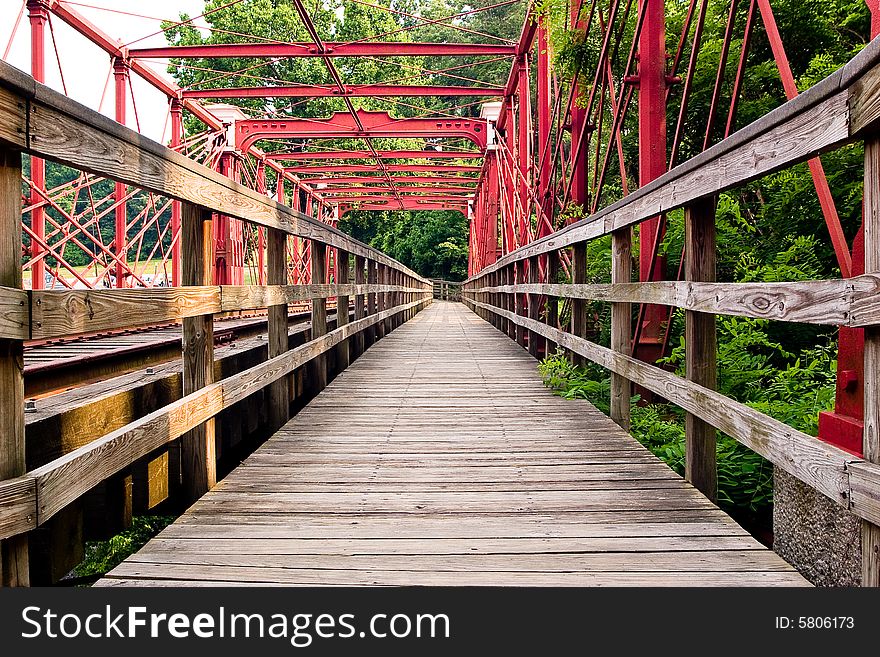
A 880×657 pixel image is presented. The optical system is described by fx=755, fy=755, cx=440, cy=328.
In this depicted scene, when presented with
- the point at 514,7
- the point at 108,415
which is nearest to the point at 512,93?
the point at 108,415

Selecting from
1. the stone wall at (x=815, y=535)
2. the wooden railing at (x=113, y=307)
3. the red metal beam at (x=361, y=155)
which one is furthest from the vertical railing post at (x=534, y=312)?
the red metal beam at (x=361, y=155)

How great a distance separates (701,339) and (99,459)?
2.00 metres

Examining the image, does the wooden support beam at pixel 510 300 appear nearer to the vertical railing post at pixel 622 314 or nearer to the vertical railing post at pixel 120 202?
the vertical railing post at pixel 120 202

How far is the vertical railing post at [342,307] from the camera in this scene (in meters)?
6.50

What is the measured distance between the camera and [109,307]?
210cm

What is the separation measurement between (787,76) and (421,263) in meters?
44.7

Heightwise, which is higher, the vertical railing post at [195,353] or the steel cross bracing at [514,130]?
the steel cross bracing at [514,130]

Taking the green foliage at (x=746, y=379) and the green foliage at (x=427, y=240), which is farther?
the green foliage at (x=427, y=240)

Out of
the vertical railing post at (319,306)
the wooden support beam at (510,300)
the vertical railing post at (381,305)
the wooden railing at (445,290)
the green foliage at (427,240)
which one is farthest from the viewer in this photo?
the wooden railing at (445,290)

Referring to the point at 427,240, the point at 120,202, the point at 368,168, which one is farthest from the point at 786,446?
the point at 427,240

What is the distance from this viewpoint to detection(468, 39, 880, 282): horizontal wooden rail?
62.3 inches

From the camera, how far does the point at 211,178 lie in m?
2.95

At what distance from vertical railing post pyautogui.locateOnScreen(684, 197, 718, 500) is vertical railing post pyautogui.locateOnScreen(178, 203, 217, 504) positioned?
1800 mm

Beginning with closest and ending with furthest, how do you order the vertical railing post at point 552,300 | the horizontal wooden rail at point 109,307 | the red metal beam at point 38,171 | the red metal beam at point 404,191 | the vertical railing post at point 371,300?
the horizontal wooden rail at point 109,307
the vertical railing post at point 552,300
the red metal beam at point 38,171
the vertical railing post at point 371,300
the red metal beam at point 404,191
